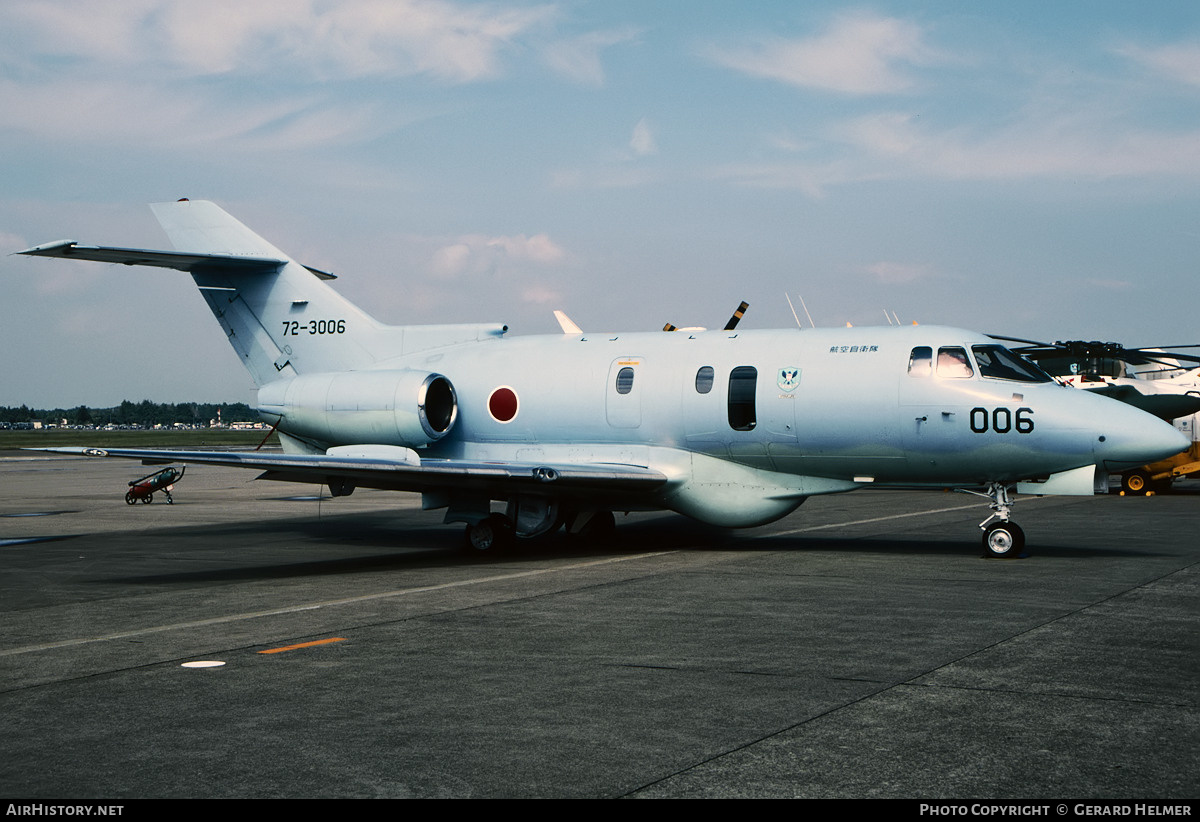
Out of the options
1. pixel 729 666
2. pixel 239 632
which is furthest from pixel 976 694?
pixel 239 632

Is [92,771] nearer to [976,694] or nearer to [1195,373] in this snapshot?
[976,694]

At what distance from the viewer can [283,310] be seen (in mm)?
19562

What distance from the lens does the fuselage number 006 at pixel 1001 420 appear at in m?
13.9

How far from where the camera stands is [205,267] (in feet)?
63.3

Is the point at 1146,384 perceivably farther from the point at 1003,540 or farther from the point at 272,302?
the point at 272,302

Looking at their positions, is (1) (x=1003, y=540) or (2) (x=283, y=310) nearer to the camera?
(1) (x=1003, y=540)

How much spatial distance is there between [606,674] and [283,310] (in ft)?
44.8

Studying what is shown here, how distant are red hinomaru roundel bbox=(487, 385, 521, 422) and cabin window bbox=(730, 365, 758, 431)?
361cm

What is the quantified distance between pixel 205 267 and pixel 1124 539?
16.0 metres

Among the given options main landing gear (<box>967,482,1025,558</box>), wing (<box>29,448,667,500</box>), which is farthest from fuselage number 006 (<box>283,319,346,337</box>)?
main landing gear (<box>967,482,1025,558</box>)

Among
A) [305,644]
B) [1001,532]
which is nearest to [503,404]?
[1001,532]

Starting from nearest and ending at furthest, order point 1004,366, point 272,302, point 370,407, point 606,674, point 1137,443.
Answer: point 606,674, point 1137,443, point 1004,366, point 370,407, point 272,302

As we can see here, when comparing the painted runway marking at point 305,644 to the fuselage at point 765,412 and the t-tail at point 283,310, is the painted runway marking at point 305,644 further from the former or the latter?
the t-tail at point 283,310

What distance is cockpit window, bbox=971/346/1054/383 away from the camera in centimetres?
1438
